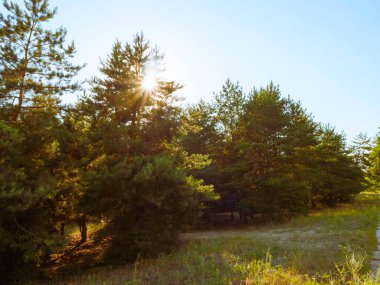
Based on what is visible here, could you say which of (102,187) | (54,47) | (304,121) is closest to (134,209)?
(102,187)

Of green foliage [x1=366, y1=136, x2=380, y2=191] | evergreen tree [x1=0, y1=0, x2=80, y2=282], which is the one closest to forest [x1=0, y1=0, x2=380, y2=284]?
evergreen tree [x1=0, y1=0, x2=80, y2=282]

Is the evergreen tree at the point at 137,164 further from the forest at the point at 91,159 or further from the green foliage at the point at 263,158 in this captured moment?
the green foliage at the point at 263,158

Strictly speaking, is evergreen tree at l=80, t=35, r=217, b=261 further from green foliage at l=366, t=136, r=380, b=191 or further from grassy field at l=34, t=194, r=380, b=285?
green foliage at l=366, t=136, r=380, b=191

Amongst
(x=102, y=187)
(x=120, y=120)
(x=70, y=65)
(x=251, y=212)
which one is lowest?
(x=251, y=212)

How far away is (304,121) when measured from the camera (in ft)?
88.3

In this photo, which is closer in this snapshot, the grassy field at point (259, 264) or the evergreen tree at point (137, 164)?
the grassy field at point (259, 264)

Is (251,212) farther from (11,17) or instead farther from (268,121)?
(11,17)

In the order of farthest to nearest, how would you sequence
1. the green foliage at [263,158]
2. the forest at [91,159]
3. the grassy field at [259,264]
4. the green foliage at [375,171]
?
the green foliage at [375,171], the green foliage at [263,158], the forest at [91,159], the grassy field at [259,264]

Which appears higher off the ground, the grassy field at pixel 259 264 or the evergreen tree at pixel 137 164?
the evergreen tree at pixel 137 164

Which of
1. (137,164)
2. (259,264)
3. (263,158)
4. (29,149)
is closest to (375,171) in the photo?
(263,158)

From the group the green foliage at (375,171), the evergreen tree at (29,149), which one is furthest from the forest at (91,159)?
the green foliage at (375,171)

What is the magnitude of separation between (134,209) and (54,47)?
8.87 m

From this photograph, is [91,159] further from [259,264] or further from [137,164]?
[259,264]

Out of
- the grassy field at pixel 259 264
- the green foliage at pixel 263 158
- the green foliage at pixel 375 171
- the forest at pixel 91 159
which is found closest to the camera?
the grassy field at pixel 259 264
